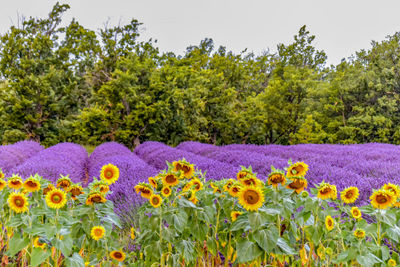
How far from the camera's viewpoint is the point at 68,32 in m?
12.7

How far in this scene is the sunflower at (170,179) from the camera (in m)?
1.07

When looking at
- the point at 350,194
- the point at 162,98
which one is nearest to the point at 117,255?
the point at 350,194

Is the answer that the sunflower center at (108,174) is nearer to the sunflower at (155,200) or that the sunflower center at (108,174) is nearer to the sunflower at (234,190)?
the sunflower at (155,200)

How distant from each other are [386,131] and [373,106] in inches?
46.8

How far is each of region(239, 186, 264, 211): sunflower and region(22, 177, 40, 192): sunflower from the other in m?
0.82

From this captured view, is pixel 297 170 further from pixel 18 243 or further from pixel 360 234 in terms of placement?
pixel 18 243


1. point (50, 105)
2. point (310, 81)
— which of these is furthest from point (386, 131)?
point (50, 105)

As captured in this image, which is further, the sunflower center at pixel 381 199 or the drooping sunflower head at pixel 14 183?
the drooping sunflower head at pixel 14 183

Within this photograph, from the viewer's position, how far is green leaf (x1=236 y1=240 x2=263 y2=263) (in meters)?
0.94

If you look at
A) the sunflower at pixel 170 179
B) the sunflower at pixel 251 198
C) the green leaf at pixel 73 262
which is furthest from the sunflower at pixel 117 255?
the sunflower at pixel 251 198

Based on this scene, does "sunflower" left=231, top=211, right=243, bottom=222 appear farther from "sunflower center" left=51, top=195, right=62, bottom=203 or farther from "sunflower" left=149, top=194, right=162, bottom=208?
"sunflower center" left=51, top=195, right=62, bottom=203

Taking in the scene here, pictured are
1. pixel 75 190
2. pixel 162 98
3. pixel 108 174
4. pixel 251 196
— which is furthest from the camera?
pixel 162 98

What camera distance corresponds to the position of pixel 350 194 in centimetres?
107

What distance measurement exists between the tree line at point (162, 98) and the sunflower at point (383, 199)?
32.3ft
